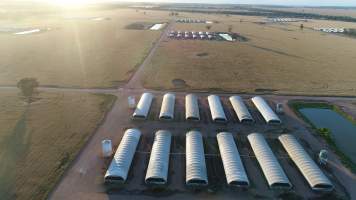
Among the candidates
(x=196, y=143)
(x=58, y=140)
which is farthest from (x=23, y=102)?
(x=196, y=143)

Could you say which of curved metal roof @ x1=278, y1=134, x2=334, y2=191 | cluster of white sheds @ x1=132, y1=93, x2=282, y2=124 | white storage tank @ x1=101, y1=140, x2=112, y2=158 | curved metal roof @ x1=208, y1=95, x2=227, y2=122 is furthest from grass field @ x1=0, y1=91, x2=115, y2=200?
curved metal roof @ x1=278, y1=134, x2=334, y2=191

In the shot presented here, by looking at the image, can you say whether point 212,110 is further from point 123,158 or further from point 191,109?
point 123,158

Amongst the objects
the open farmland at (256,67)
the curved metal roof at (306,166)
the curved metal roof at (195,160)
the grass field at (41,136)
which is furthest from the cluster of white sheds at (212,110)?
the open farmland at (256,67)

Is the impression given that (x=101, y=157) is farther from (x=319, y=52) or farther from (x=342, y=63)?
(x=319, y=52)

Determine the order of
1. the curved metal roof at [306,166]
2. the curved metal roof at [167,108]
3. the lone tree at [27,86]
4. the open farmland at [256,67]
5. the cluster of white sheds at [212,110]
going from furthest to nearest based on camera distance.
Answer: the open farmland at [256,67]
the lone tree at [27,86]
the cluster of white sheds at [212,110]
the curved metal roof at [167,108]
the curved metal roof at [306,166]

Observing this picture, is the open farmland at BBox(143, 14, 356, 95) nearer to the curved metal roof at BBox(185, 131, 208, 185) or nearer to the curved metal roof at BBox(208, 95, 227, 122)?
the curved metal roof at BBox(208, 95, 227, 122)

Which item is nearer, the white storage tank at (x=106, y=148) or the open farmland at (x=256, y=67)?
the white storage tank at (x=106, y=148)

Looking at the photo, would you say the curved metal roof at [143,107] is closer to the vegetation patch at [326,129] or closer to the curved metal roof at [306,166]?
the curved metal roof at [306,166]

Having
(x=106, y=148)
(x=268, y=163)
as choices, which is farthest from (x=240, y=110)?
(x=106, y=148)
